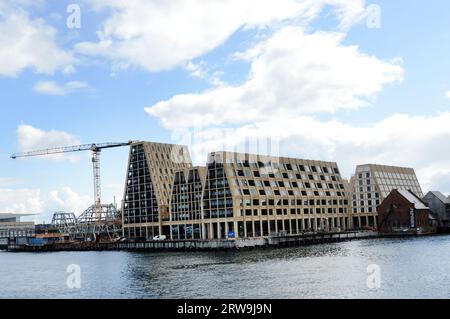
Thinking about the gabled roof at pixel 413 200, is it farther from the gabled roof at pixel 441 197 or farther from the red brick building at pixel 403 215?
the gabled roof at pixel 441 197

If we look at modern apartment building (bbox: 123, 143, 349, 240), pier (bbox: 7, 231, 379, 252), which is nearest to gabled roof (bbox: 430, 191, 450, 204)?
modern apartment building (bbox: 123, 143, 349, 240)

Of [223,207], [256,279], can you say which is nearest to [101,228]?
[223,207]

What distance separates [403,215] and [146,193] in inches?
3375

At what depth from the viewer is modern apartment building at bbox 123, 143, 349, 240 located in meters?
153

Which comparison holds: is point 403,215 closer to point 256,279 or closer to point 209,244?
point 209,244

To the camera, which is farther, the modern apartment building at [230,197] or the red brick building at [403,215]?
the red brick building at [403,215]

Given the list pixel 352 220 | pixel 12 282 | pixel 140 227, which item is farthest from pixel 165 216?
pixel 12 282

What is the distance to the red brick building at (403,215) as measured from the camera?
174m

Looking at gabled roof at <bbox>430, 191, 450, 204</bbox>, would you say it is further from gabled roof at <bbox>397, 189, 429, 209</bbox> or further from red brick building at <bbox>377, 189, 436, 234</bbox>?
gabled roof at <bbox>397, 189, 429, 209</bbox>

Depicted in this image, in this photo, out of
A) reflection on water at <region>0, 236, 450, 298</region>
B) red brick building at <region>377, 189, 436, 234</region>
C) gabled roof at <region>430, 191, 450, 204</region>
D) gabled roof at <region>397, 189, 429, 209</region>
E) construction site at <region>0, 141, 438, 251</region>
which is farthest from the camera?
gabled roof at <region>430, 191, 450, 204</region>

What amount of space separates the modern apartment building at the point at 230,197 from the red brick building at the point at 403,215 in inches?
710

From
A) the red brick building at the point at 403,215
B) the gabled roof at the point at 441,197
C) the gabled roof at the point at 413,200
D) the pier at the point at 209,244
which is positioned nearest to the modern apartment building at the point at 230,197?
the pier at the point at 209,244
